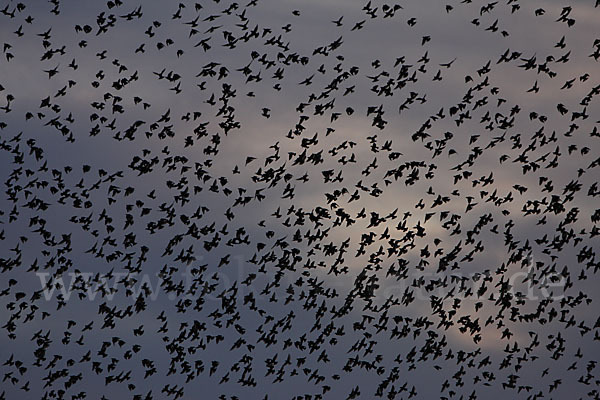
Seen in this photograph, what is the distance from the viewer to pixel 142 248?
6994cm

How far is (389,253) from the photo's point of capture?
68875mm

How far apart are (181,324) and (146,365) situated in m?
3.28

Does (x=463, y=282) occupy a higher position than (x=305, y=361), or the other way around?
(x=463, y=282)

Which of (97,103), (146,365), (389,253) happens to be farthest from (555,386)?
(97,103)

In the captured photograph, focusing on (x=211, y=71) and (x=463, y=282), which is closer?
(x=211, y=71)

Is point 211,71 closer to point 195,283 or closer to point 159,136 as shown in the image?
point 159,136

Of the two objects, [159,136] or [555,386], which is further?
[555,386]

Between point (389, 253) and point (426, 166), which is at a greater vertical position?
point (426, 166)

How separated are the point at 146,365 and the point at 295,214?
38.5ft

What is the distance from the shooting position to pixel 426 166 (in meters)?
70.2

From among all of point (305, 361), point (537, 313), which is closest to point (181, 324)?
point (305, 361)

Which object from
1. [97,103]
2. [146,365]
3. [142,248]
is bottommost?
[146,365]

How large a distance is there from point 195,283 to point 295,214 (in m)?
7.01

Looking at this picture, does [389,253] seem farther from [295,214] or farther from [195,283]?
[195,283]
